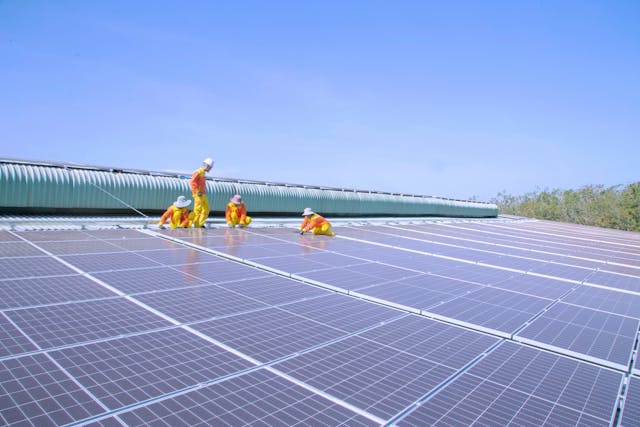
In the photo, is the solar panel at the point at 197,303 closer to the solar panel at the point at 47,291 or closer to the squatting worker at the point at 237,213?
the solar panel at the point at 47,291

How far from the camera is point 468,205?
3188cm

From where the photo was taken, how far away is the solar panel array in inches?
114

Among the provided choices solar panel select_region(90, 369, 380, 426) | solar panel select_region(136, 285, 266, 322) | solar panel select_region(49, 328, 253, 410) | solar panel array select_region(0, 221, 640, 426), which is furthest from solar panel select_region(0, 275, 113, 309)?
solar panel select_region(90, 369, 380, 426)

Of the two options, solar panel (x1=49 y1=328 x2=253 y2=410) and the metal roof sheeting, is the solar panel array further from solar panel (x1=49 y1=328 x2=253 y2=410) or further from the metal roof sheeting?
the metal roof sheeting

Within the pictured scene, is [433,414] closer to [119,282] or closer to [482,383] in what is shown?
[482,383]

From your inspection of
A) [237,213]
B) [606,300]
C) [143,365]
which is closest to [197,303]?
[143,365]

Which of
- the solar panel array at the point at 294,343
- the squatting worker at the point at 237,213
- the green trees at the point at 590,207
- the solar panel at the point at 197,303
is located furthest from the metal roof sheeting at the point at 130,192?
the green trees at the point at 590,207

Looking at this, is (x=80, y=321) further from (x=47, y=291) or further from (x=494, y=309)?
(x=494, y=309)

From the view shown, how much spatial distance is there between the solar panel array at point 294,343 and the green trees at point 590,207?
47.5 meters

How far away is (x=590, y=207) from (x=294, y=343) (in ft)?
190

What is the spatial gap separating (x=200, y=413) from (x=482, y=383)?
2.19 m

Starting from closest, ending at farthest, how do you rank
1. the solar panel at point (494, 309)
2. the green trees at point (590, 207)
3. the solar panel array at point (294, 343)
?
the solar panel array at point (294, 343), the solar panel at point (494, 309), the green trees at point (590, 207)

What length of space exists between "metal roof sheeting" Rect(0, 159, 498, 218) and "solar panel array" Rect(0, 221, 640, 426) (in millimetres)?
4441

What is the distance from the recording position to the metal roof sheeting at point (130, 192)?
11594 millimetres
